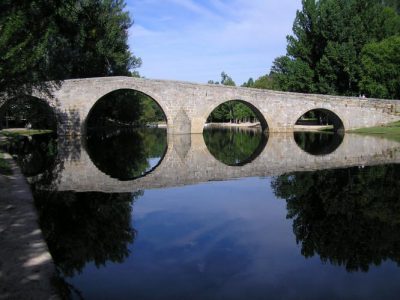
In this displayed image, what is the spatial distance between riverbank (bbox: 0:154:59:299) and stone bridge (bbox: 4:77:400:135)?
25.2 meters

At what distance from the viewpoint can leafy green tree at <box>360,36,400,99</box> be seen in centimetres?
3788

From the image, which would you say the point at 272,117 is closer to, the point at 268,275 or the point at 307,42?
the point at 307,42

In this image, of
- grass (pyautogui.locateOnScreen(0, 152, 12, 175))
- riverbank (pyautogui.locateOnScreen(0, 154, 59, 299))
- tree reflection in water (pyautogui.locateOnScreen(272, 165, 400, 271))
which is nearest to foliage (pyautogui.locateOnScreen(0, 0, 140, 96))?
grass (pyautogui.locateOnScreen(0, 152, 12, 175))

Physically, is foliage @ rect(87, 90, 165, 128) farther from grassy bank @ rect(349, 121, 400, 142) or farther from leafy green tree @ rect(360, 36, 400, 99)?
leafy green tree @ rect(360, 36, 400, 99)

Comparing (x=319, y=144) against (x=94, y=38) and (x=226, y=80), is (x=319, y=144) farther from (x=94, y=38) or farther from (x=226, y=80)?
(x=226, y=80)

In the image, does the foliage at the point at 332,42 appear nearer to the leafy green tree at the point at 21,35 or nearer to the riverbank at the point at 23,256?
the leafy green tree at the point at 21,35

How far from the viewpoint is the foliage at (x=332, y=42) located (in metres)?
41.2

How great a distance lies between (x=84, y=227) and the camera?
757 centimetres

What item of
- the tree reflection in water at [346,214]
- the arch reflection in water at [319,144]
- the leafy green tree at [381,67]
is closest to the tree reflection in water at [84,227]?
the tree reflection in water at [346,214]

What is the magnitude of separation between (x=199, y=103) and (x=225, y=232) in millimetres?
27636

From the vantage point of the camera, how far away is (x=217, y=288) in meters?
5.04

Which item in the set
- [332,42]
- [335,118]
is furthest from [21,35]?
Answer: [332,42]

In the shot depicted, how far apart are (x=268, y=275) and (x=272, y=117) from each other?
30971mm

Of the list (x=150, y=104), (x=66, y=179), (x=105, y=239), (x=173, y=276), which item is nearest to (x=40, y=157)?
(x=66, y=179)
